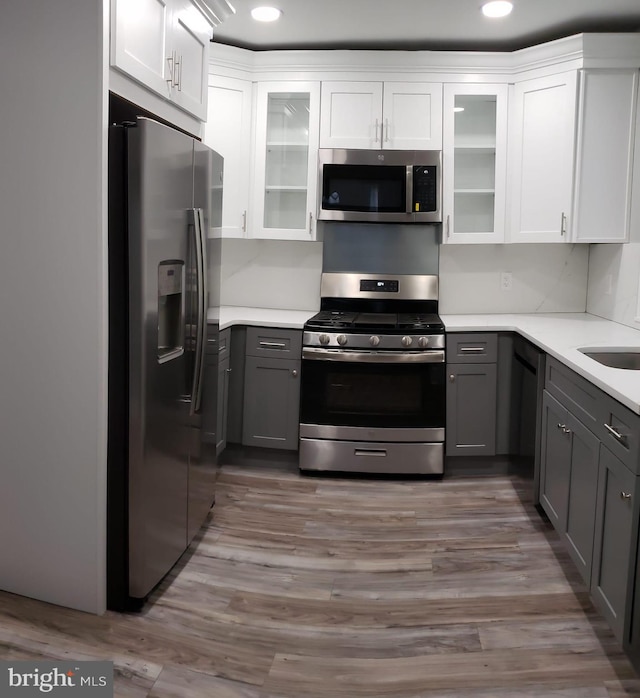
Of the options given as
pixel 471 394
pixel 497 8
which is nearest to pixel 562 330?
pixel 471 394

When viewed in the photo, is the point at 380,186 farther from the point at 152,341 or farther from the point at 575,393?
the point at 152,341

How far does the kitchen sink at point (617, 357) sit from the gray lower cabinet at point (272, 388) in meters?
1.64

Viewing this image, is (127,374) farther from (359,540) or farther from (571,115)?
(571,115)

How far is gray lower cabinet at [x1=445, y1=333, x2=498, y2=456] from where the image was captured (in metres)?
4.00

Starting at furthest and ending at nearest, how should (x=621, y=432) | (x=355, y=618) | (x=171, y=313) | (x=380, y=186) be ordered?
(x=380, y=186)
(x=171, y=313)
(x=355, y=618)
(x=621, y=432)

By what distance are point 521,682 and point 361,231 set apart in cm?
299

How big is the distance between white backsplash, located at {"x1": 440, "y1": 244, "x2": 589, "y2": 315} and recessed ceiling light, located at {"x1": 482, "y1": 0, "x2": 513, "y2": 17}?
4.68ft

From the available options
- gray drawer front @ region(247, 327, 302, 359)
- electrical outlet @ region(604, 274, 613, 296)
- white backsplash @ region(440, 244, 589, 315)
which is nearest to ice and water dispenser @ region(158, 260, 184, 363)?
gray drawer front @ region(247, 327, 302, 359)

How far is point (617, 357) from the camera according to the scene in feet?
10.1

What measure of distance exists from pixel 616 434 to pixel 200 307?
162cm

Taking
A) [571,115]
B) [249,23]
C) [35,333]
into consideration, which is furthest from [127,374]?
[571,115]

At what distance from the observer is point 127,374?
7.93 ft

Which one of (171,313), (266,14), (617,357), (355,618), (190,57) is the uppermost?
(266,14)

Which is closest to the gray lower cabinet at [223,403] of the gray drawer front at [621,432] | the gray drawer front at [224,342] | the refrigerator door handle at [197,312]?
the gray drawer front at [224,342]
